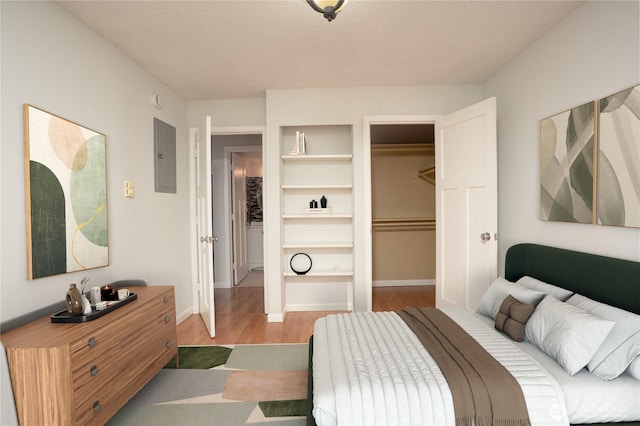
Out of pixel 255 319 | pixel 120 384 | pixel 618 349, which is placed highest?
pixel 618 349

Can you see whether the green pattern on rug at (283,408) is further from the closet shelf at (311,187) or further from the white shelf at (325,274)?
the closet shelf at (311,187)

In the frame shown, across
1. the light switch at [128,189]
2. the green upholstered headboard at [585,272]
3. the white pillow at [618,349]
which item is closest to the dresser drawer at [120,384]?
the light switch at [128,189]

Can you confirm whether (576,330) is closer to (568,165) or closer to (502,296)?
(502,296)

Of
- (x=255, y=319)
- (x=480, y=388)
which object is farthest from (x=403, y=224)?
(x=480, y=388)

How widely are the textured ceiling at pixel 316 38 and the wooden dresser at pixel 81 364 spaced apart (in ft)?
6.28

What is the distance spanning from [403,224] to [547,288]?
10.1ft

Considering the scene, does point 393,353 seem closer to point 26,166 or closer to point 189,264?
point 26,166

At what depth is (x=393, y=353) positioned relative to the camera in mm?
1692

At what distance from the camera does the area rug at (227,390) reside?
1.99 m

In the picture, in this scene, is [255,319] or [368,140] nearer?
[368,140]

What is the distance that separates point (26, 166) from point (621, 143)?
328 centimetres

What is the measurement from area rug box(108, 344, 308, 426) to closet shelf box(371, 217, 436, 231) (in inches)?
106

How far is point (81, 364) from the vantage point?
60.9 inches

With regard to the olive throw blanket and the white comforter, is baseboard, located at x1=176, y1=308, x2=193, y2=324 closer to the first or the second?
the white comforter
